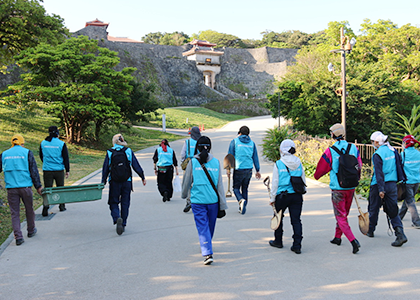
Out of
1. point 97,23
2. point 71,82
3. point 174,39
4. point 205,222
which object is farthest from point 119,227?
point 174,39

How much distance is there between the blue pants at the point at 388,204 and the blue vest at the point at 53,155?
6.00 meters

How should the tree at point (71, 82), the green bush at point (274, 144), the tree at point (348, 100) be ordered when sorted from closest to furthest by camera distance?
the green bush at point (274, 144) → the tree at point (71, 82) → the tree at point (348, 100)

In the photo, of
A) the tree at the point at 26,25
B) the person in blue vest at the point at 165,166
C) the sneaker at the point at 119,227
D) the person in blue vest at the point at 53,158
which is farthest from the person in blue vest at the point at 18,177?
the tree at the point at 26,25

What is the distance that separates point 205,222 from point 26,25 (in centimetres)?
2191

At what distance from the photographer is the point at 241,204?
7.86 meters

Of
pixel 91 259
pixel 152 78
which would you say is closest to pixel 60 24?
pixel 91 259

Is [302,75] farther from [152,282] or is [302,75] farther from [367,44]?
[152,282]

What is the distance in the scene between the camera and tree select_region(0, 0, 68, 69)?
21.3 metres

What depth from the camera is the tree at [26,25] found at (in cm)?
2133

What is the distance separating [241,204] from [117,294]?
13.7 feet

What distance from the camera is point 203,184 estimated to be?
502 centimetres

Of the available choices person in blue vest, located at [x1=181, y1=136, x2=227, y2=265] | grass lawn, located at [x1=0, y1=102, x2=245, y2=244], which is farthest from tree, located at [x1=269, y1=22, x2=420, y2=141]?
person in blue vest, located at [x1=181, y1=136, x2=227, y2=265]

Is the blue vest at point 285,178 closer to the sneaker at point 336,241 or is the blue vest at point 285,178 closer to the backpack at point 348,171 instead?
the backpack at point 348,171

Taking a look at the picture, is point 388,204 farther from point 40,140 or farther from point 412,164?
point 40,140
